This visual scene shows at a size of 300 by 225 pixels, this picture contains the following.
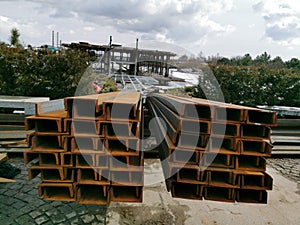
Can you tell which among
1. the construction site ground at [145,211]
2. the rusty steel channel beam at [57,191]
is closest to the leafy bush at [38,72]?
the construction site ground at [145,211]

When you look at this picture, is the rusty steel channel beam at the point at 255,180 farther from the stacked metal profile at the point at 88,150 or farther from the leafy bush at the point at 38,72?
the leafy bush at the point at 38,72

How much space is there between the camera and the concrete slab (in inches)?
113

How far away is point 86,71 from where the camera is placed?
834 cm

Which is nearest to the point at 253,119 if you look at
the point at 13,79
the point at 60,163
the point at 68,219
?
the point at 60,163

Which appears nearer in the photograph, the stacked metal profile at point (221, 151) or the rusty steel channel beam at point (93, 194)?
the stacked metal profile at point (221, 151)

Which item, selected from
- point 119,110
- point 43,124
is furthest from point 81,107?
point 43,124

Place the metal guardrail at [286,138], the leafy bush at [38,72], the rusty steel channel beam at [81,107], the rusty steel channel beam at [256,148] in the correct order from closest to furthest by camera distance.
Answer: the rusty steel channel beam at [81,107] < the rusty steel channel beam at [256,148] < the metal guardrail at [286,138] < the leafy bush at [38,72]

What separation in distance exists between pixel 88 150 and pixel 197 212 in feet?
6.77

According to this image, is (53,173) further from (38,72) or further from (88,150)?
(38,72)

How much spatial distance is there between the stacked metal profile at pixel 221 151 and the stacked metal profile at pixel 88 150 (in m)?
0.32

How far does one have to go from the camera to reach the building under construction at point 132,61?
12.3 m

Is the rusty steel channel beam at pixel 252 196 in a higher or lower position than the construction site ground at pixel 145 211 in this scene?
higher

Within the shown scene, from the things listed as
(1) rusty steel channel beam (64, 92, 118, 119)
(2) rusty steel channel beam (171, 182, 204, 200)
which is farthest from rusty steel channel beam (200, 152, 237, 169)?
(1) rusty steel channel beam (64, 92, 118, 119)

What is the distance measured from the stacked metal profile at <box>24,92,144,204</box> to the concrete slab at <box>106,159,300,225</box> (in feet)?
4.02
